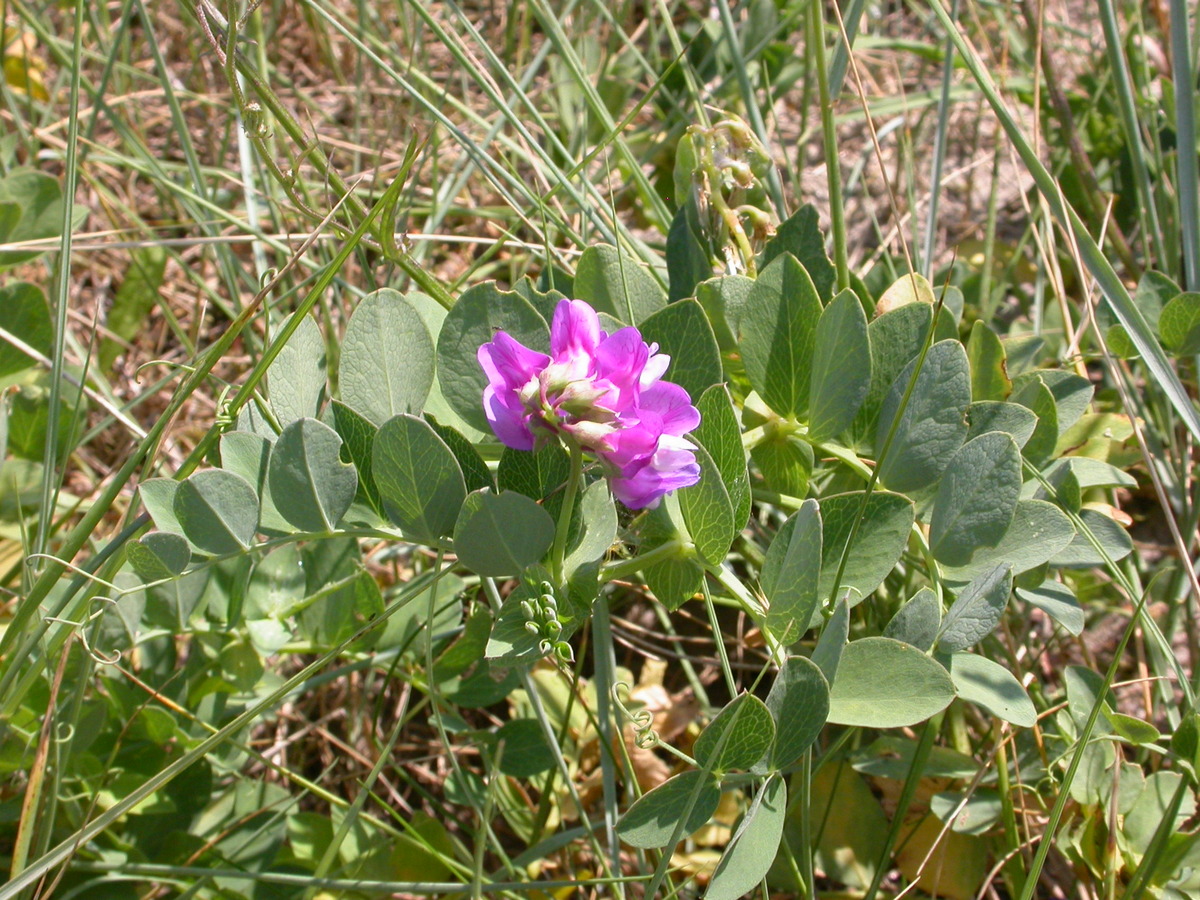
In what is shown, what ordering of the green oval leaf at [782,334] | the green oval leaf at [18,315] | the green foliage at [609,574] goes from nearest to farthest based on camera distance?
the green foliage at [609,574], the green oval leaf at [782,334], the green oval leaf at [18,315]

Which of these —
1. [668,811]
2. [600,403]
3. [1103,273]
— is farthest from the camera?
[1103,273]

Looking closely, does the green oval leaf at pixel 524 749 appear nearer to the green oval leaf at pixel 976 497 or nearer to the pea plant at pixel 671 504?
the pea plant at pixel 671 504

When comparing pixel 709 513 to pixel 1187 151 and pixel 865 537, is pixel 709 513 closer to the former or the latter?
pixel 865 537

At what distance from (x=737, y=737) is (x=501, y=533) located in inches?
9.4

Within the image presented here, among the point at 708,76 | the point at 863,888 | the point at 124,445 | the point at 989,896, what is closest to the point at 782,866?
the point at 863,888

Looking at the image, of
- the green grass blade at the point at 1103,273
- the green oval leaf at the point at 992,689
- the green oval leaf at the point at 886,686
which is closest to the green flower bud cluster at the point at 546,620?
the green oval leaf at the point at 886,686

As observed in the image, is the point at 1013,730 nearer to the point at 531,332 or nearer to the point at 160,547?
the point at 531,332

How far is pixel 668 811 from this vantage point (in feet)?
2.64

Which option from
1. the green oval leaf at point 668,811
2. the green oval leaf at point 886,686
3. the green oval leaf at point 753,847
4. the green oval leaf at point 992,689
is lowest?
the green oval leaf at point 753,847

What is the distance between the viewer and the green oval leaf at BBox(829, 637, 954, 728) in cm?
77

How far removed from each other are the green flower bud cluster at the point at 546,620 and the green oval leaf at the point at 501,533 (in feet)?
0.08

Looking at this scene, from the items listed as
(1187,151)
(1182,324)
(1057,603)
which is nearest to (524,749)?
(1057,603)

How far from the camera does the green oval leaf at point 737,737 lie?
752 millimetres

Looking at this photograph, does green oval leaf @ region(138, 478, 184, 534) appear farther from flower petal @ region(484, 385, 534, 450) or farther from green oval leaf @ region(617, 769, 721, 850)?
green oval leaf @ region(617, 769, 721, 850)
